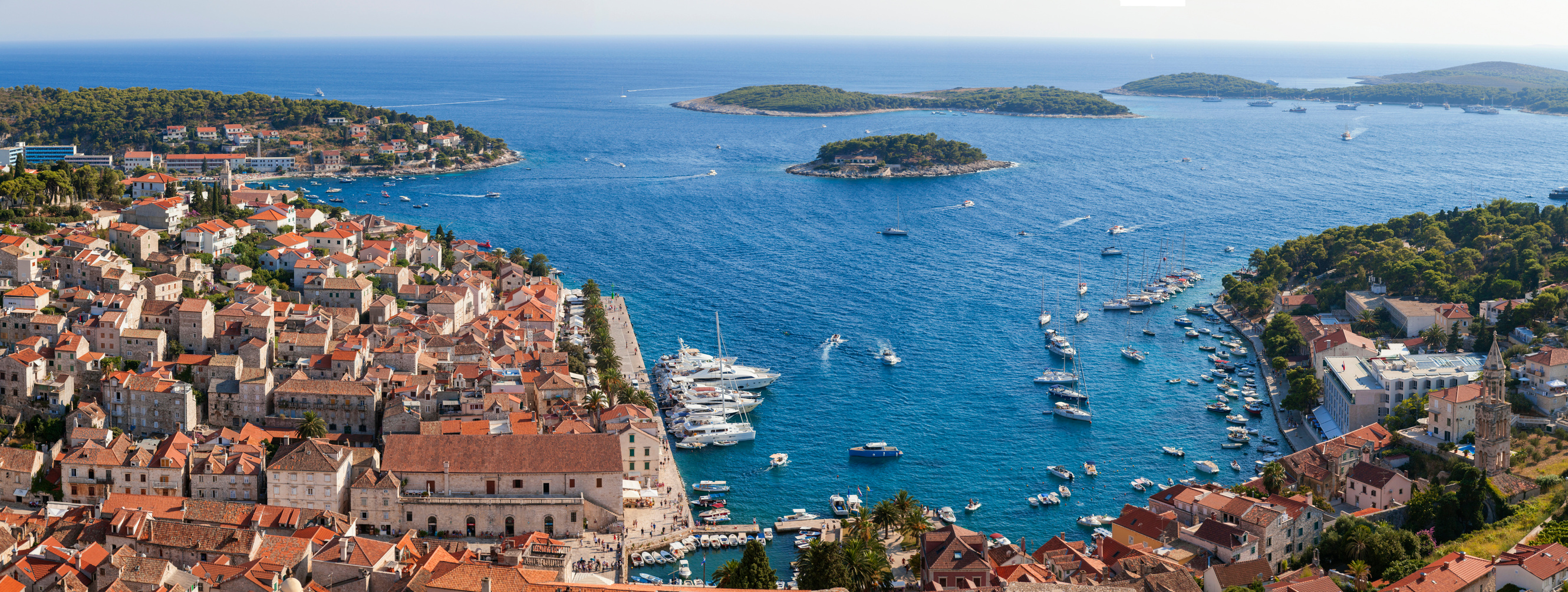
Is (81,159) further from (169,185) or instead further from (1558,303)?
(1558,303)

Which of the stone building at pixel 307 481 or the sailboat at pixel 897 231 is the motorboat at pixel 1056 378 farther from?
the sailboat at pixel 897 231

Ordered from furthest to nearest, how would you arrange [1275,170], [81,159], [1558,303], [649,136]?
1. [649,136]
2. [1275,170]
3. [81,159]
4. [1558,303]

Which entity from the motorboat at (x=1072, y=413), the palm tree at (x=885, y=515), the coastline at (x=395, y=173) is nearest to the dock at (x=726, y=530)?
the palm tree at (x=885, y=515)

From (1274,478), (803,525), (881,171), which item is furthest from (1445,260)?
(881,171)

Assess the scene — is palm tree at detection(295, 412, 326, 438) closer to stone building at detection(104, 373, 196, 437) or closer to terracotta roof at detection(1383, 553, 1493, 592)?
stone building at detection(104, 373, 196, 437)

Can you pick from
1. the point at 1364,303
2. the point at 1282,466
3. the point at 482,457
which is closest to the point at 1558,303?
the point at 1364,303
